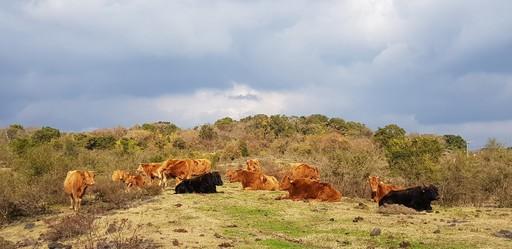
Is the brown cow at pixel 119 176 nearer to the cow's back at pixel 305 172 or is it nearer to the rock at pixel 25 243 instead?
the cow's back at pixel 305 172

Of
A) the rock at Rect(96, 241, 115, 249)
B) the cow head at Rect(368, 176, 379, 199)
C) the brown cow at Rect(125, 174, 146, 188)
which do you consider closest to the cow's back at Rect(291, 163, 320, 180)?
the cow head at Rect(368, 176, 379, 199)

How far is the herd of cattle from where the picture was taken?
23531 millimetres

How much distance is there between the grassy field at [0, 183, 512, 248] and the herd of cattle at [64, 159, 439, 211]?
0.87 metres

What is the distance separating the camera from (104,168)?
116ft

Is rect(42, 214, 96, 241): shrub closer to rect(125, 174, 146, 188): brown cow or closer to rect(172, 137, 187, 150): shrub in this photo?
rect(125, 174, 146, 188): brown cow

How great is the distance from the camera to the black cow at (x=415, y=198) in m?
23.4

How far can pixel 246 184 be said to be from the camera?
30.8m

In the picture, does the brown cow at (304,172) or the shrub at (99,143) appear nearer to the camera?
the brown cow at (304,172)

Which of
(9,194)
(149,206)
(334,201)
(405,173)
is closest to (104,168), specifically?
(9,194)

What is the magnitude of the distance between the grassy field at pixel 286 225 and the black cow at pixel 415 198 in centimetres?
68

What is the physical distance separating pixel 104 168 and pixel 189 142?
131 feet

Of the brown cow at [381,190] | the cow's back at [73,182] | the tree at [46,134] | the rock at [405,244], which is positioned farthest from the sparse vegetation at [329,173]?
the tree at [46,134]

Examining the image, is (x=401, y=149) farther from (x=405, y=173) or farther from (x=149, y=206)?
(x=149, y=206)

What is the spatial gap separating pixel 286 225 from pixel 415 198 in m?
6.52
